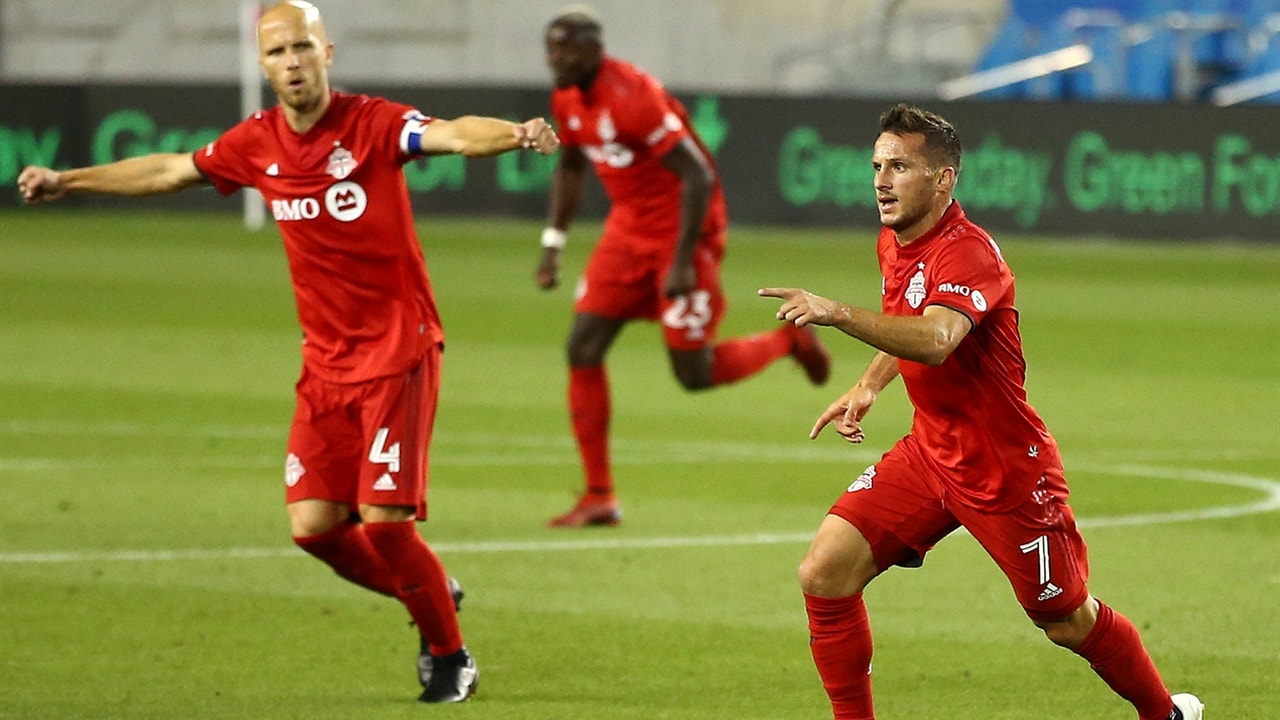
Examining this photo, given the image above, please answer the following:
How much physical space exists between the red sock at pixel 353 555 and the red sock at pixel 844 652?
5.17 feet

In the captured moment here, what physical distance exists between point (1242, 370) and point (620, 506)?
7.01 meters

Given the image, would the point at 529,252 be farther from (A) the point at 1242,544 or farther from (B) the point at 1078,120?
(A) the point at 1242,544

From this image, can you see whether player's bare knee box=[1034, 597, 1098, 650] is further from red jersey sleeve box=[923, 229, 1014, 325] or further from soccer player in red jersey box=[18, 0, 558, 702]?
soccer player in red jersey box=[18, 0, 558, 702]

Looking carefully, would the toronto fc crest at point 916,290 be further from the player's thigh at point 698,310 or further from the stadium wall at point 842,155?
the stadium wall at point 842,155

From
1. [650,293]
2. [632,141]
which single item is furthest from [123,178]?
[650,293]

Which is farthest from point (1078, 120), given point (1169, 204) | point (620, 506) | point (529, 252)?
point (620, 506)

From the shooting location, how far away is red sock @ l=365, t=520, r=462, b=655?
257 inches

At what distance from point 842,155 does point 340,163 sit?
2070 centimetres

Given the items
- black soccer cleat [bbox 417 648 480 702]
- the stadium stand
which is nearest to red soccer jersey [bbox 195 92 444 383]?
black soccer cleat [bbox 417 648 480 702]

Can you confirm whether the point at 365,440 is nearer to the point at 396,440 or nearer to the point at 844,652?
the point at 396,440

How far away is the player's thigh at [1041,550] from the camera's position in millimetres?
5594

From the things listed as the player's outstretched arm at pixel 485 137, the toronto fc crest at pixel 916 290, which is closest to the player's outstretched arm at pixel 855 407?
the toronto fc crest at pixel 916 290

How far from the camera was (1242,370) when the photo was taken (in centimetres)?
1573

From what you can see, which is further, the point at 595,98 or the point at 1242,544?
the point at 595,98
